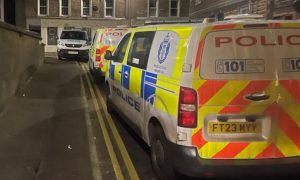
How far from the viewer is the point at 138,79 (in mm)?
6562

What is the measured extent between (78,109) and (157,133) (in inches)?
203

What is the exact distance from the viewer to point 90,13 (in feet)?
141

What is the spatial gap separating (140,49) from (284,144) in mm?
2770

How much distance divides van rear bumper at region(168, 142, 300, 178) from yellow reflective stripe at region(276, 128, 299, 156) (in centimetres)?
9

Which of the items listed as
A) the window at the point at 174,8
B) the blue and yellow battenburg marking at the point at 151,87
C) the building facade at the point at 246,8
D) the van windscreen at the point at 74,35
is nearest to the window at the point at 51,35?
the window at the point at 174,8

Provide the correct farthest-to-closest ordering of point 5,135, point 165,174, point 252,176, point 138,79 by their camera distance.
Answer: point 5,135, point 138,79, point 165,174, point 252,176

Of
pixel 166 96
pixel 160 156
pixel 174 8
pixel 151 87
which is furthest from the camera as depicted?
pixel 174 8

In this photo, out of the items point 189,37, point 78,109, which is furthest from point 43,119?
point 189,37

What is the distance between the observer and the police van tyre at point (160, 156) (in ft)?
17.1

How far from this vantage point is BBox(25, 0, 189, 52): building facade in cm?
4238

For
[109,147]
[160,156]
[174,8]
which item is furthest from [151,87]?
[174,8]

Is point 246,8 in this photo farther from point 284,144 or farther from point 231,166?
point 231,166

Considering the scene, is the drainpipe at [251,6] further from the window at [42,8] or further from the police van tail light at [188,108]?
Answer: the window at [42,8]

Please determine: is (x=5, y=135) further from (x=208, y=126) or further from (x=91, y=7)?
(x=91, y=7)
